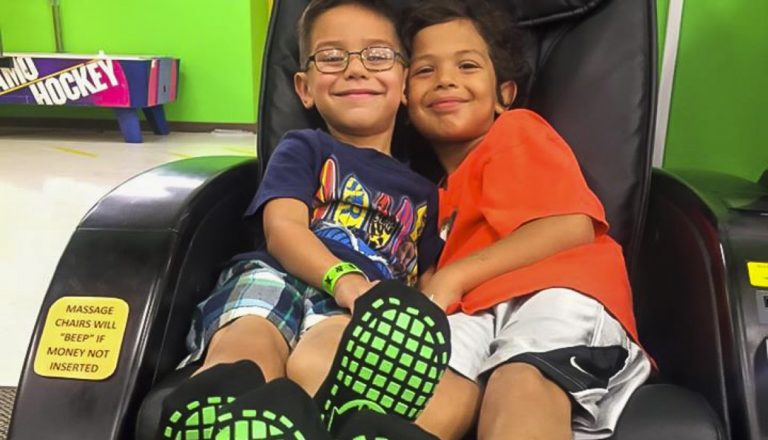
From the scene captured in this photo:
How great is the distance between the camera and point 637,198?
3.35 feet

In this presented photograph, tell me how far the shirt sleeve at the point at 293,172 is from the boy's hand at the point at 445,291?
0.23 meters

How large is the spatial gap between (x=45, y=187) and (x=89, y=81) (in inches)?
55.5

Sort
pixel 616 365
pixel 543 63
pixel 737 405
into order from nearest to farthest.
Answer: pixel 737 405 → pixel 616 365 → pixel 543 63

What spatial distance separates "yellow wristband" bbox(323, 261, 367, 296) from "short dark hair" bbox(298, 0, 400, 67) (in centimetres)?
41

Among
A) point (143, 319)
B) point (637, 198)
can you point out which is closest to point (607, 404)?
point (637, 198)

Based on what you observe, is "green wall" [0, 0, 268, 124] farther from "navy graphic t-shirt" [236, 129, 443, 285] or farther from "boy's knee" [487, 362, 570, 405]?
"boy's knee" [487, 362, 570, 405]

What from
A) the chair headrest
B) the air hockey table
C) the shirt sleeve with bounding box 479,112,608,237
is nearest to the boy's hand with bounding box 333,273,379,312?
the shirt sleeve with bounding box 479,112,608,237

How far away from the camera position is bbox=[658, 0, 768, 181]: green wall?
4.65 ft

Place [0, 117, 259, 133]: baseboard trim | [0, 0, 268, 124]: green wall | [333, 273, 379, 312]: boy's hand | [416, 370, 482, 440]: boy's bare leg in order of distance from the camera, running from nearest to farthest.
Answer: [416, 370, 482, 440]: boy's bare leg → [333, 273, 379, 312]: boy's hand → [0, 0, 268, 124]: green wall → [0, 117, 259, 133]: baseboard trim

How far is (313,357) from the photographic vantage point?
2.61ft

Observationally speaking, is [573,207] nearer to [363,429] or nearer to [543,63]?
[543,63]

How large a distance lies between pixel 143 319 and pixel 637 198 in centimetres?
70

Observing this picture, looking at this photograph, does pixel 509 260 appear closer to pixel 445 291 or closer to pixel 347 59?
pixel 445 291

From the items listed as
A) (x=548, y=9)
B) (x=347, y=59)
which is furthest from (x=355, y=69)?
(x=548, y=9)
